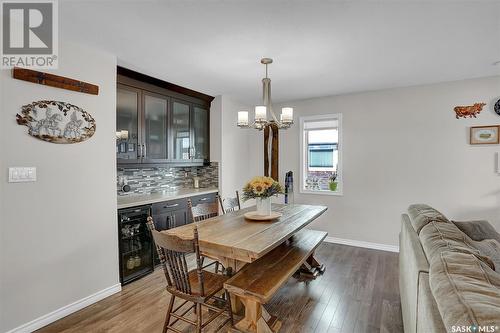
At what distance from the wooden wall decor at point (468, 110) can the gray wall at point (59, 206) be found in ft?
14.5

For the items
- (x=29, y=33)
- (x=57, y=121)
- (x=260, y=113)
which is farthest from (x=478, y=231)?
(x=29, y=33)

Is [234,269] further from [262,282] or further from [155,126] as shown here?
[155,126]

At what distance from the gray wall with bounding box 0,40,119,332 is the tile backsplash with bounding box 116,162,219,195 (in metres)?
0.78

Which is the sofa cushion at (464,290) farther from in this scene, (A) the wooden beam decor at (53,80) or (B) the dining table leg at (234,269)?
(A) the wooden beam decor at (53,80)

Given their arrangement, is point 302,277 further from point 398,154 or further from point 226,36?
point 226,36

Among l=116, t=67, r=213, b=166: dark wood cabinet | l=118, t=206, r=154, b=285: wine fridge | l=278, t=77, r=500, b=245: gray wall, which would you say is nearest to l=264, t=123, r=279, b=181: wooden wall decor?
l=278, t=77, r=500, b=245: gray wall

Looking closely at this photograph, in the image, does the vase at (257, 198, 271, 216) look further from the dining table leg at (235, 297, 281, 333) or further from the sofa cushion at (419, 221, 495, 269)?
the sofa cushion at (419, 221, 495, 269)

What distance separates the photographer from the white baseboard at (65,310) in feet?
6.56

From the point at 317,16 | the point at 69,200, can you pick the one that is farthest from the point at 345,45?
the point at 69,200

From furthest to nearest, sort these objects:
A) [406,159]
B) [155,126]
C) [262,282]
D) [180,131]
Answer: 1. [180,131]
2. [406,159]
3. [155,126]
4. [262,282]

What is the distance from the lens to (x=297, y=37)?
227 centimetres

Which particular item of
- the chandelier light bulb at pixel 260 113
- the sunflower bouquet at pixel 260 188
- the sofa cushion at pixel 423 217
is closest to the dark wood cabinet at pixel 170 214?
the sunflower bouquet at pixel 260 188

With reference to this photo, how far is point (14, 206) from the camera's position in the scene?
1966mm

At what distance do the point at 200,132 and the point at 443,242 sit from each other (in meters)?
3.63
